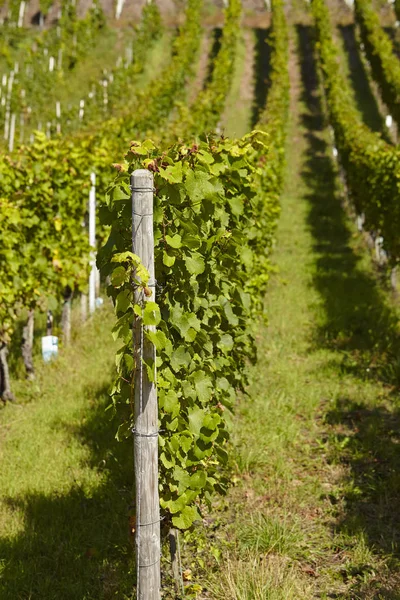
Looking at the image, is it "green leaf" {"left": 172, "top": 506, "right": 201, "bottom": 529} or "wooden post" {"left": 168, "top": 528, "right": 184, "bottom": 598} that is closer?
"green leaf" {"left": 172, "top": 506, "right": 201, "bottom": 529}

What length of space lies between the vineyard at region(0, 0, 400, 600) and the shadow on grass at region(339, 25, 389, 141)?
15.3 metres

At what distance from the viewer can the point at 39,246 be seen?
7227 millimetres

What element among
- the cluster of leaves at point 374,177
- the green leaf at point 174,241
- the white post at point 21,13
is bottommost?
the green leaf at point 174,241

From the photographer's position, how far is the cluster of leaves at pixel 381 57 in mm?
25561

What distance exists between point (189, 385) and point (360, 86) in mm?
32837

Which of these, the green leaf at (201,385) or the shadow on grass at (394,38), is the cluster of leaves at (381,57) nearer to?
the shadow on grass at (394,38)

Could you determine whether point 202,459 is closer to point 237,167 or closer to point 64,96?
point 237,167

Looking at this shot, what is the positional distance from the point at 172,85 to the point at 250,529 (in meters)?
26.6

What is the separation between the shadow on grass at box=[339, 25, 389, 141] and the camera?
1113 inches

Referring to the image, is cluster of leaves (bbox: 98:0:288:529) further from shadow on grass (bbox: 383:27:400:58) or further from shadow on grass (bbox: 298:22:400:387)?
shadow on grass (bbox: 383:27:400:58)

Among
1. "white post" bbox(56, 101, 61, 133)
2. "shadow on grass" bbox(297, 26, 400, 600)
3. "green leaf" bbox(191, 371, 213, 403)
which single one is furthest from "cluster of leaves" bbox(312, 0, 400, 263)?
"white post" bbox(56, 101, 61, 133)

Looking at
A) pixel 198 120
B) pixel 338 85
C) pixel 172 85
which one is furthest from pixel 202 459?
pixel 172 85

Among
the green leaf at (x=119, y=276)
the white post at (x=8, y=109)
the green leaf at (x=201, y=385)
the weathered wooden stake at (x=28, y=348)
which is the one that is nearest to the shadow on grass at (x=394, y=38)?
the white post at (x=8, y=109)

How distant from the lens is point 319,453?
579cm
